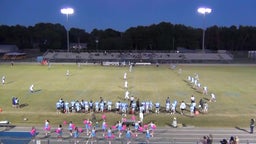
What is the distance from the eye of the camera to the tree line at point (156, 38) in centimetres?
11806

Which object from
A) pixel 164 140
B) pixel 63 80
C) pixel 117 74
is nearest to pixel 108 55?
pixel 117 74

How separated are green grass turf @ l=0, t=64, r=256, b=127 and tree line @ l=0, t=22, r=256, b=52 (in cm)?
6117

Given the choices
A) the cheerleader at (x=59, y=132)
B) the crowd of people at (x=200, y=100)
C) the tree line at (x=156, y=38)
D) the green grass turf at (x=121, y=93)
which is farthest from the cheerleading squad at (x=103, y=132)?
the tree line at (x=156, y=38)

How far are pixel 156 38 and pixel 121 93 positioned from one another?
81.2 metres

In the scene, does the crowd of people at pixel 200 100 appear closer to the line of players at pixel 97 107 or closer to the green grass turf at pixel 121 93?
the green grass turf at pixel 121 93

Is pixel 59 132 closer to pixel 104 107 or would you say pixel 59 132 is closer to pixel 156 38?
pixel 104 107

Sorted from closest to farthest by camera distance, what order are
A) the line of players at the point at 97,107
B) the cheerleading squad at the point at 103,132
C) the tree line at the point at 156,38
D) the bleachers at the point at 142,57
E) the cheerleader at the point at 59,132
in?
the cheerleading squad at the point at 103,132 < the cheerleader at the point at 59,132 < the line of players at the point at 97,107 < the bleachers at the point at 142,57 < the tree line at the point at 156,38

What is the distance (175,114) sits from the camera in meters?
30.8

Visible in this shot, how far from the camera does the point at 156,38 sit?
120 metres

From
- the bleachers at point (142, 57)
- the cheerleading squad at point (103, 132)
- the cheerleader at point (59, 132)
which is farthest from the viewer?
the bleachers at point (142, 57)

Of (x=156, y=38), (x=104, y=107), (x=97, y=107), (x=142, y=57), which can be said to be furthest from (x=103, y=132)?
(x=156, y=38)

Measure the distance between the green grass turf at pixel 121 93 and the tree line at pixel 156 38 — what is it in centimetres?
6117

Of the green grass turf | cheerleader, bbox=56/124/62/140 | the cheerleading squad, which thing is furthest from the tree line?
cheerleader, bbox=56/124/62/140

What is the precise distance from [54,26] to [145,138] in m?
127
